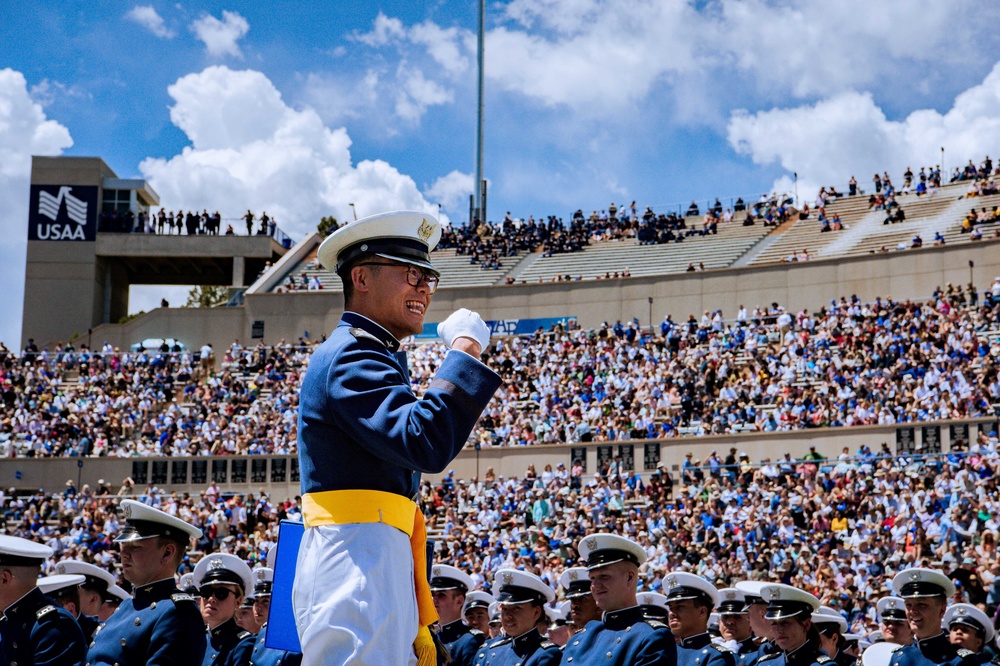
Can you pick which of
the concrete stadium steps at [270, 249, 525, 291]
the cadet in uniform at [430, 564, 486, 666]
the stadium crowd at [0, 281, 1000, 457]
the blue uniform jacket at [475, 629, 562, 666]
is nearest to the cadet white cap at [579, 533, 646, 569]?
the blue uniform jacket at [475, 629, 562, 666]

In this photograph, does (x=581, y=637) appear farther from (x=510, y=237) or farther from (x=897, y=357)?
(x=510, y=237)

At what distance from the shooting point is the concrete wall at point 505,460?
84.1 feet

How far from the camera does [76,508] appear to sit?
30656 mm

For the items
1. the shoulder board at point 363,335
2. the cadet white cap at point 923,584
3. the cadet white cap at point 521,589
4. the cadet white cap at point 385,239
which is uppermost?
the cadet white cap at point 385,239

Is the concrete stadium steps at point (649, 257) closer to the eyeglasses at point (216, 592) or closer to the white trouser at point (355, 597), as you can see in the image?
the eyeglasses at point (216, 592)

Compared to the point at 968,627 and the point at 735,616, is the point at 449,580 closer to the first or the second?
Answer: the point at 735,616

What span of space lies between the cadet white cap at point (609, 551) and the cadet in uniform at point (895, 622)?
8.63ft

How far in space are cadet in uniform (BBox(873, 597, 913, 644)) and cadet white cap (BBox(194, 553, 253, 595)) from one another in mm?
4559

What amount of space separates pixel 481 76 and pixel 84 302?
1879 cm

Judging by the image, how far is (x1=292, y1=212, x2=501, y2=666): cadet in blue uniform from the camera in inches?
117

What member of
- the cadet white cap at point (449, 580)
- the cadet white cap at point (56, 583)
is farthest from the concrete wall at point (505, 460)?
the cadet white cap at point (56, 583)

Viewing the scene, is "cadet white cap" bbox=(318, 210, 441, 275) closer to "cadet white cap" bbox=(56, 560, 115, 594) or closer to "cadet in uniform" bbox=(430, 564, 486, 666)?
"cadet in uniform" bbox=(430, 564, 486, 666)

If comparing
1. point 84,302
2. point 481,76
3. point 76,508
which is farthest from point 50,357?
point 481,76

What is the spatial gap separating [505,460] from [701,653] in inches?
904
